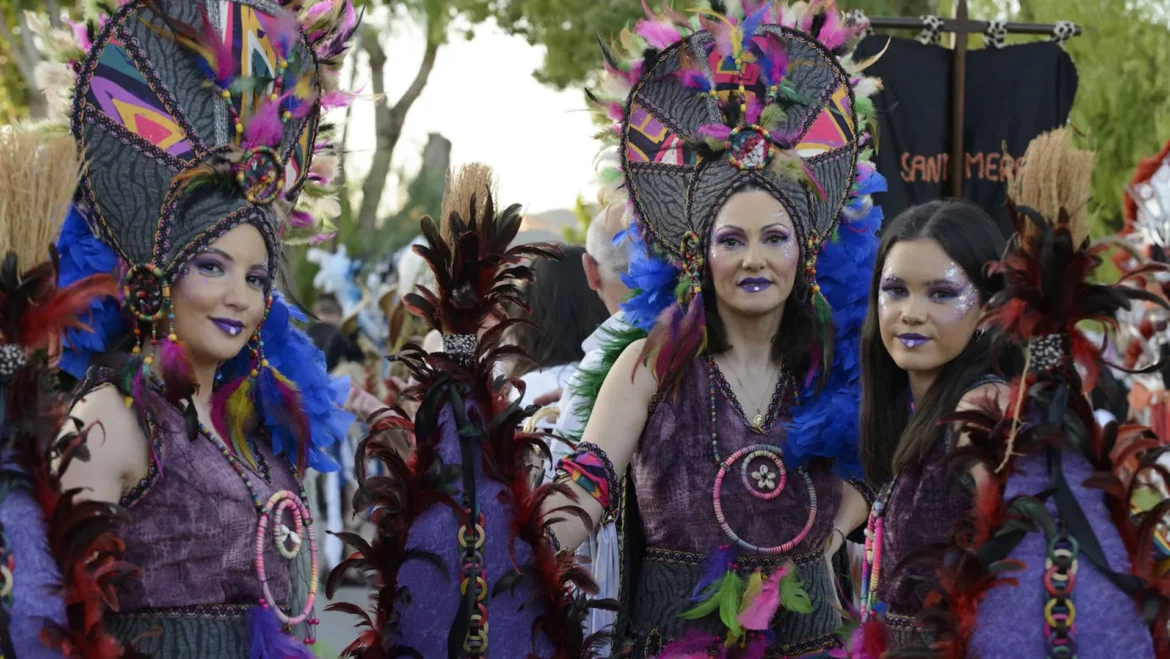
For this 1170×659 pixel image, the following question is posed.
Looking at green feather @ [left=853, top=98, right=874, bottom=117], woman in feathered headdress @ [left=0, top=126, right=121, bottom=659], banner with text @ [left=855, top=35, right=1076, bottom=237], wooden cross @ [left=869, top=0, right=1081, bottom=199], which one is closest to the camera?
woman in feathered headdress @ [left=0, top=126, right=121, bottom=659]

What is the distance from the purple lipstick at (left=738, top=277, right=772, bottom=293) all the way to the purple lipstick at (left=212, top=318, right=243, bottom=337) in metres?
1.22

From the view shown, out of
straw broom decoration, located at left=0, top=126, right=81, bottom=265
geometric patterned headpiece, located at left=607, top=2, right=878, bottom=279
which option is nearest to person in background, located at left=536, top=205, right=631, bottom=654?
geometric patterned headpiece, located at left=607, top=2, right=878, bottom=279

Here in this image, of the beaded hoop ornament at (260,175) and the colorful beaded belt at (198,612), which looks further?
the beaded hoop ornament at (260,175)

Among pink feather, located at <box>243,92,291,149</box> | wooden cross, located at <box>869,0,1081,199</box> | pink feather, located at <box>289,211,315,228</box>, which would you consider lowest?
pink feather, located at <box>289,211,315,228</box>

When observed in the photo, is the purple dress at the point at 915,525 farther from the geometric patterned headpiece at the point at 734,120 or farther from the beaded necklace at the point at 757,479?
the geometric patterned headpiece at the point at 734,120

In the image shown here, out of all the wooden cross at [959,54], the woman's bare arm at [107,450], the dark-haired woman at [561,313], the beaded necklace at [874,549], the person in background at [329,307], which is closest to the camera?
the woman's bare arm at [107,450]

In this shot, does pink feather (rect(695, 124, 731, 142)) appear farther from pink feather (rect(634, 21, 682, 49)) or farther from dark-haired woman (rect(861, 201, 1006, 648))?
dark-haired woman (rect(861, 201, 1006, 648))

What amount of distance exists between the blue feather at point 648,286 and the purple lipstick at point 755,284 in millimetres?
234

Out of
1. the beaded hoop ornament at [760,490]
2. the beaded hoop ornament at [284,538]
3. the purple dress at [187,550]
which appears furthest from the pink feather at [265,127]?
the beaded hoop ornament at [760,490]

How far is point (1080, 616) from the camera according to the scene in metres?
2.56

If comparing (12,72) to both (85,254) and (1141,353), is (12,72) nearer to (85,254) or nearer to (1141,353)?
(1141,353)

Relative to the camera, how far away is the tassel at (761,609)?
3.43 meters

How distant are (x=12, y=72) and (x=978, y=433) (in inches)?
558

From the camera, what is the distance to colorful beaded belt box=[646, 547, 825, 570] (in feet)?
11.6
